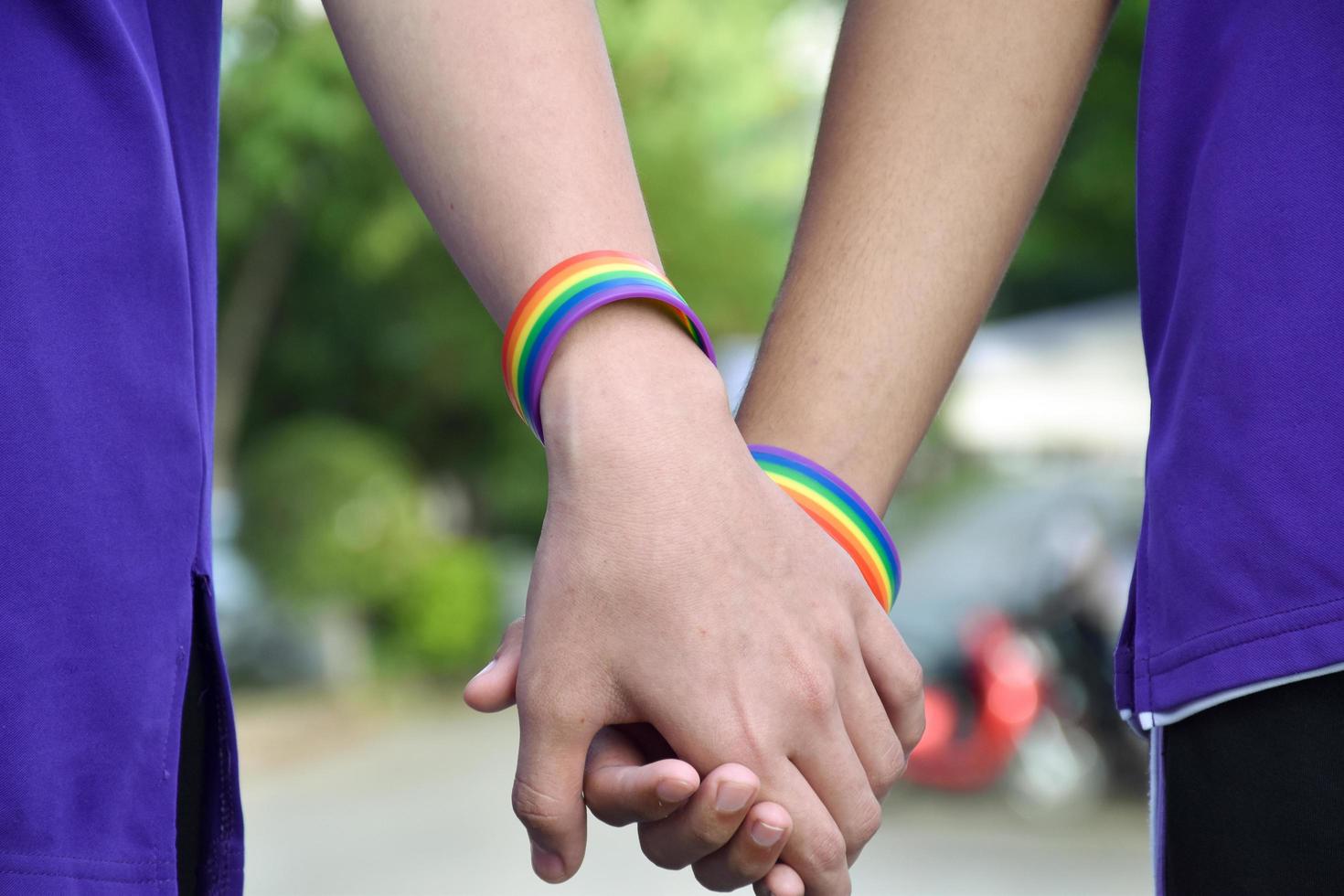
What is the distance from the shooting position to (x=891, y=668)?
1.23 meters

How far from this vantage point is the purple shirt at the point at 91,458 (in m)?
0.92

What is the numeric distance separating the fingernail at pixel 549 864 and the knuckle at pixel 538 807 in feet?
0.12

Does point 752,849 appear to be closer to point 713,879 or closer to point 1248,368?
point 713,879

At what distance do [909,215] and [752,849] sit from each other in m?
0.63

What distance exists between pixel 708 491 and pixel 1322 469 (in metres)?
0.44

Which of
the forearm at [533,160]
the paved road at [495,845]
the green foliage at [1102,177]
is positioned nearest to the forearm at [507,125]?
the forearm at [533,160]

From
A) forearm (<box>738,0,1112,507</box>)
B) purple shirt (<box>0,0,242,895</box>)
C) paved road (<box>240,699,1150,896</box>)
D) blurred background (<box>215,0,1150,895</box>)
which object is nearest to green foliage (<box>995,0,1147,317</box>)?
blurred background (<box>215,0,1150,895</box>)

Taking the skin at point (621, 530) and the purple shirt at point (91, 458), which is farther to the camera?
the skin at point (621, 530)

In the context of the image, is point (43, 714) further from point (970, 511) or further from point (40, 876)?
point (970, 511)

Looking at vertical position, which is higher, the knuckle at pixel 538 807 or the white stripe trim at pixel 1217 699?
the white stripe trim at pixel 1217 699

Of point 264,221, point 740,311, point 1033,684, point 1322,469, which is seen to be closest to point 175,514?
point 1322,469

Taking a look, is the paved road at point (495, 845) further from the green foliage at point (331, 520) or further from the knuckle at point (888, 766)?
the knuckle at point (888, 766)

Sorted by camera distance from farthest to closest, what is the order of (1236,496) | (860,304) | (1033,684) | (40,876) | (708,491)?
(1033,684)
(860,304)
(708,491)
(1236,496)
(40,876)

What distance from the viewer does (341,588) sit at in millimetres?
11953
